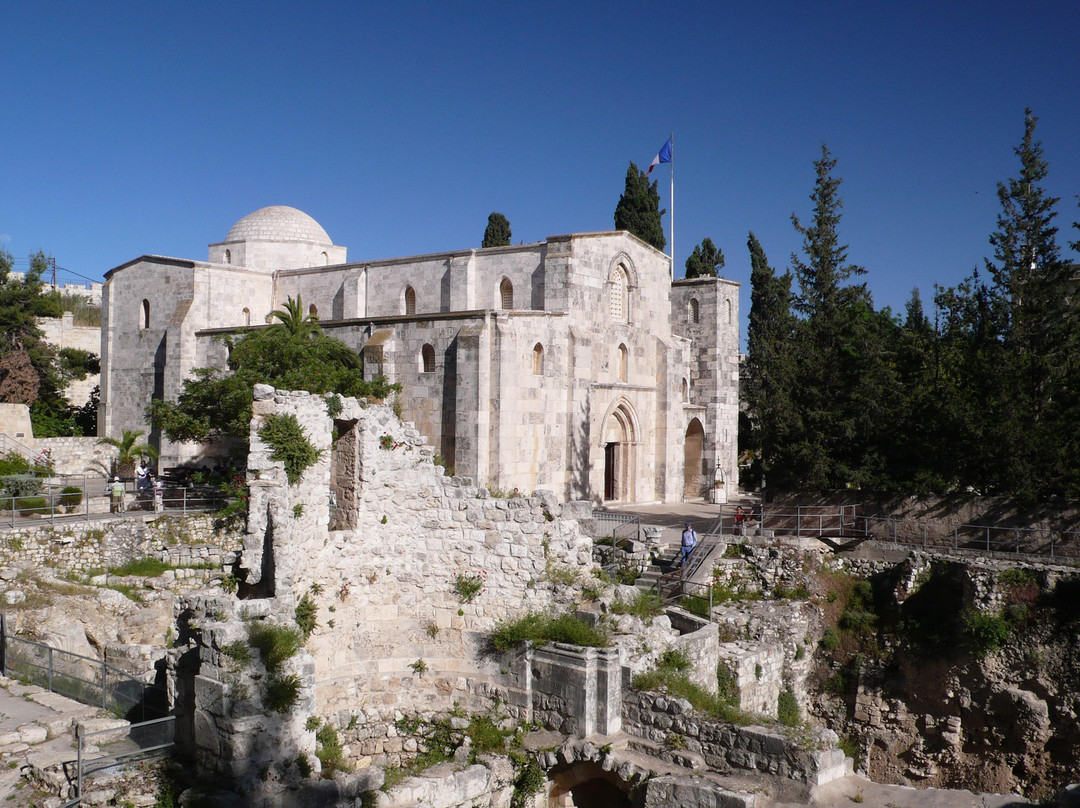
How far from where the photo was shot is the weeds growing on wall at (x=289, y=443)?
13.7 m

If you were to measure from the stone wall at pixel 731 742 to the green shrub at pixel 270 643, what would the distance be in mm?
5282

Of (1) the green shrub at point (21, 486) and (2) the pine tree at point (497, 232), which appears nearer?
(1) the green shrub at point (21, 486)

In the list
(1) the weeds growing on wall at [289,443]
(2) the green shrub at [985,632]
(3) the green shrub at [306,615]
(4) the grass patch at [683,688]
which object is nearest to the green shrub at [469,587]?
(3) the green shrub at [306,615]

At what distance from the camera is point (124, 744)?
10156mm

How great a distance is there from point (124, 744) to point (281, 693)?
5.85ft

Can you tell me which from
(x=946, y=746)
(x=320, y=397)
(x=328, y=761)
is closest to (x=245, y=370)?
(x=320, y=397)

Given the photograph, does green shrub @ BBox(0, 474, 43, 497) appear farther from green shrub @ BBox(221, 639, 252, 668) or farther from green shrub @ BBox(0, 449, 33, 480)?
green shrub @ BBox(221, 639, 252, 668)

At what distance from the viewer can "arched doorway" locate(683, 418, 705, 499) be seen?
113 feet

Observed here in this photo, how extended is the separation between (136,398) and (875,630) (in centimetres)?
2843

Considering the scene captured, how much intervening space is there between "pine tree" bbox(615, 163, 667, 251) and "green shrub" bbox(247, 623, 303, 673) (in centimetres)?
3011

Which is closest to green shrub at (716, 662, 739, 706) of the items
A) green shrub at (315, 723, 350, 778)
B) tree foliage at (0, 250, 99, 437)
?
green shrub at (315, 723, 350, 778)

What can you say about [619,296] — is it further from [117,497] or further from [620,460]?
[117,497]

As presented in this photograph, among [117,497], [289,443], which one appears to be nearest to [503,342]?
[117,497]

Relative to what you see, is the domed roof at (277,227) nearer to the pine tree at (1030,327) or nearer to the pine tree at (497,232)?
the pine tree at (497,232)
